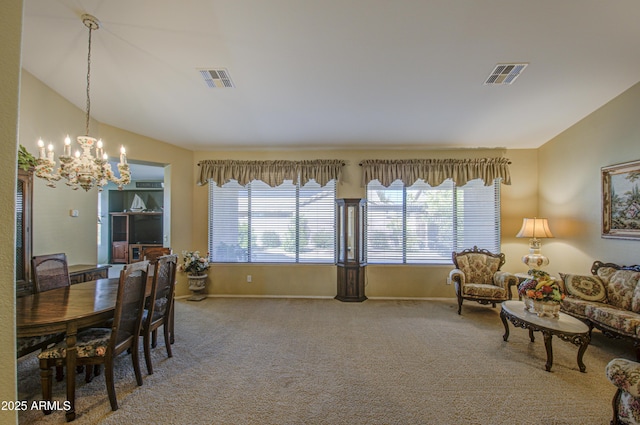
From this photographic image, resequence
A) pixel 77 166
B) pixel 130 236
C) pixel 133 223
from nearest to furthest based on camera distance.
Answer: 1. pixel 77 166
2. pixel 130 236
3. pixel 133 223

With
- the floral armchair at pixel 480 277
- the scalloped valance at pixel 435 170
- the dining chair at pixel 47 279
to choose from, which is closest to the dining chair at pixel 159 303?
the dining chair at pixel 47 279

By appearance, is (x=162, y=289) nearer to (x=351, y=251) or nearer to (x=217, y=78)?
(x=217, y=78)

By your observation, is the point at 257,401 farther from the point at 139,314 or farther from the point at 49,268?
the point at 49,268

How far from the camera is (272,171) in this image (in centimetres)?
525

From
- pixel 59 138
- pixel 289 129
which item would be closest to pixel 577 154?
pixel 289 129

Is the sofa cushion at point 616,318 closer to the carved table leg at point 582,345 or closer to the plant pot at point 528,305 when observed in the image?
the carved table leg at point 582,345

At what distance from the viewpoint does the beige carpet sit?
2084mm

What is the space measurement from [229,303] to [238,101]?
3313 mm

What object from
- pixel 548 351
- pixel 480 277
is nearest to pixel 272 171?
pixel 480 277

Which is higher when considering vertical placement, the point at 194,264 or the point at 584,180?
the point at 584,180

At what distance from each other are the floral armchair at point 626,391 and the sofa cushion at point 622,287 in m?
1.93

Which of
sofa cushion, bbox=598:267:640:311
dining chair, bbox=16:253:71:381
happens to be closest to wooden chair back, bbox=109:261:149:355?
dining chair, bbox=16:253:71:381

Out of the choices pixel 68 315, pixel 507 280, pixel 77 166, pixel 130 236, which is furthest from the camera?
pixel 130 236

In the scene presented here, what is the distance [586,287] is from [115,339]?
5.18 m
